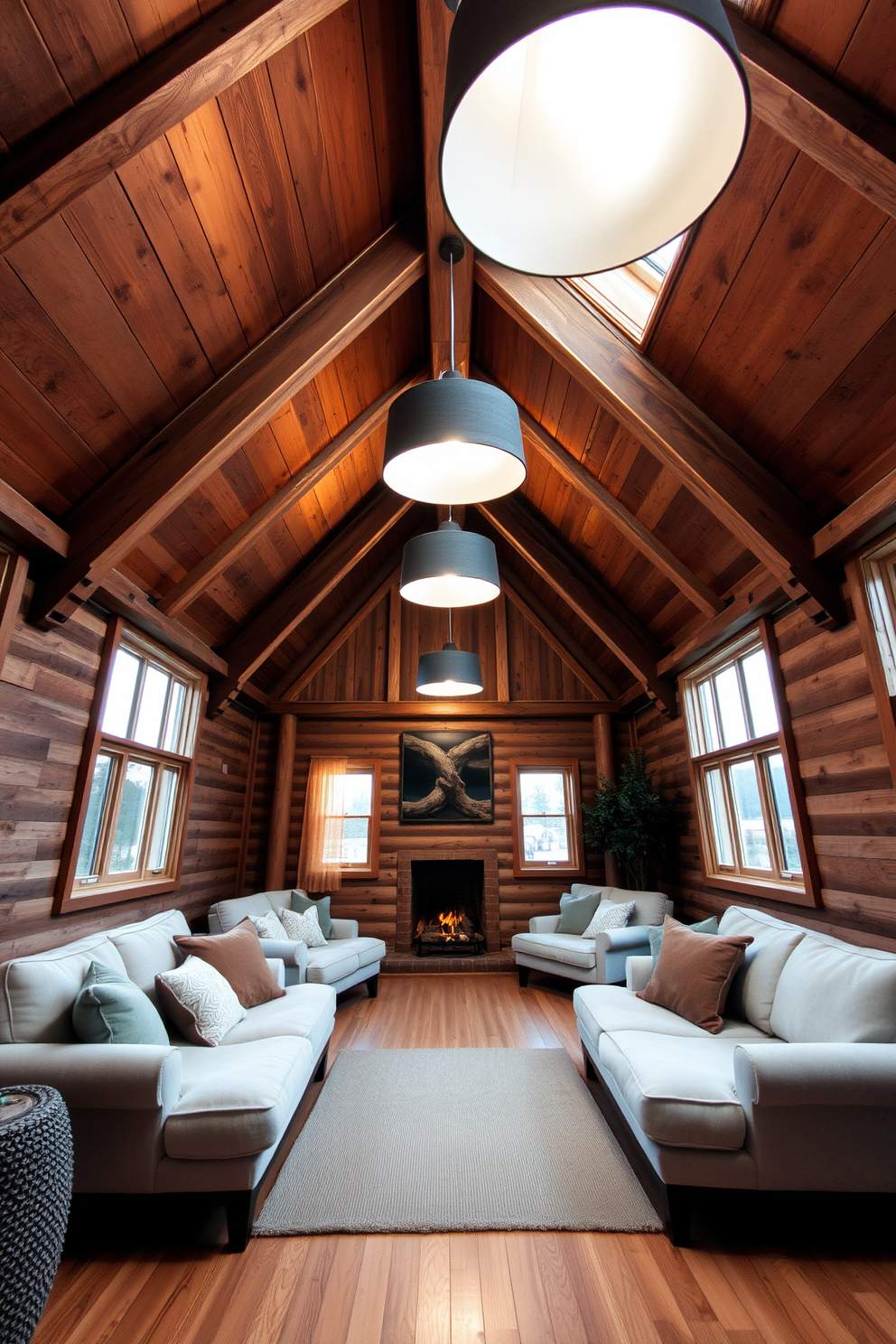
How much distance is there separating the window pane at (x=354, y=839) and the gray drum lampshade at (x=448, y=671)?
2544mm

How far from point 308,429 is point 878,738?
4199 mm

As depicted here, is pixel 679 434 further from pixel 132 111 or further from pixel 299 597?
pixel 299 597

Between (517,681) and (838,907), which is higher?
(517,681)

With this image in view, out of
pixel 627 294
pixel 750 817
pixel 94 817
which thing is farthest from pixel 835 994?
pixel 94 817

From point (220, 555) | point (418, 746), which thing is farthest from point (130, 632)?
point (418, 746)

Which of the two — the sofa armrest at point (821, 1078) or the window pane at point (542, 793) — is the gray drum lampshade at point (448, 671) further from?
the sofa armrest at point (821, 1078)

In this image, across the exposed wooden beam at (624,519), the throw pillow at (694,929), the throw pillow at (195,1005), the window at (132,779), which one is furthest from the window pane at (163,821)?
the exposed wooden beam at (624,519)

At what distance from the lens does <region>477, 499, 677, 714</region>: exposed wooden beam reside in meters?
5.98

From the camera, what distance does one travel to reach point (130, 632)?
4.39 meters

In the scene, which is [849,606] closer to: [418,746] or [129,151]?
[129,151]

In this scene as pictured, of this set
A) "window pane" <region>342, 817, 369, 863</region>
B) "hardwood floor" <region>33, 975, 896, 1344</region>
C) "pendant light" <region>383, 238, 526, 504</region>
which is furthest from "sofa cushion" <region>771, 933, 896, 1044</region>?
"window pane" <region>342, 817, 369, 863</region>

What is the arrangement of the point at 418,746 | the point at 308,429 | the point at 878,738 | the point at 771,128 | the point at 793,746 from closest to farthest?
the point at 771,128, the point at 878,738, the point at 793,746, the point at 308,429, the point at 418,746

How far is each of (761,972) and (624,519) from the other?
3.18 meters

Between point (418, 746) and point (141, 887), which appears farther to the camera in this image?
point (418, 746)
